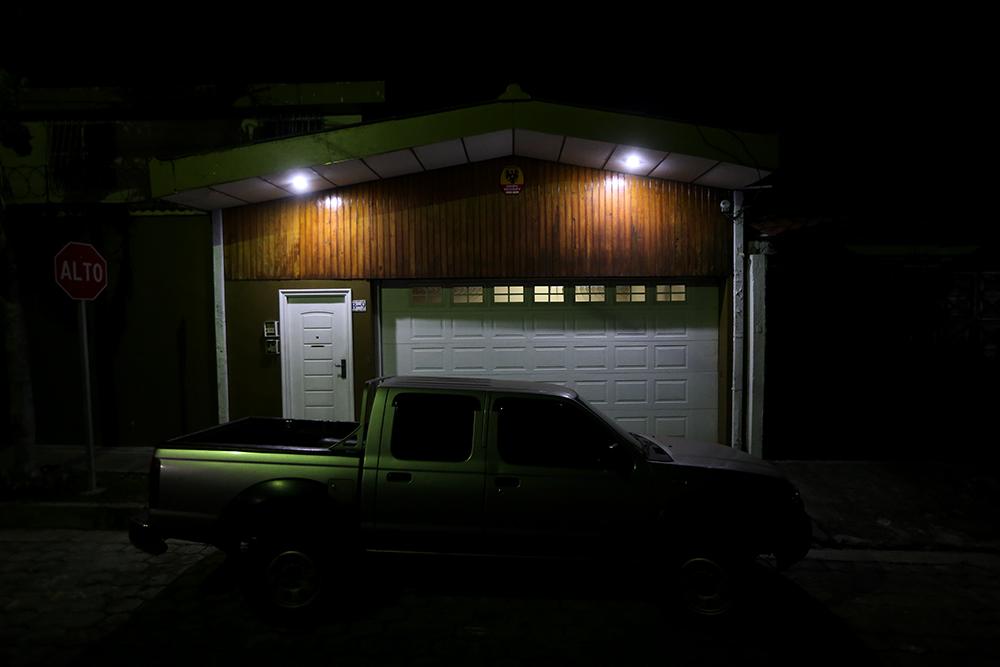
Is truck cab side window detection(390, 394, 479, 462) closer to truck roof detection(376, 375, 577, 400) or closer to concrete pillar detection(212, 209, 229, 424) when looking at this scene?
truck roof detection(376, 375, 577, 400)

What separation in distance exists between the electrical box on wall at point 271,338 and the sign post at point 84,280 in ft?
7.17

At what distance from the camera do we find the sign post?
20.9 feet

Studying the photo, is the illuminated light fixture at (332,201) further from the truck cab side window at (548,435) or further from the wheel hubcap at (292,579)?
the wheel hubcap at (292,579)

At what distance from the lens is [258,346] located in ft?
28.1

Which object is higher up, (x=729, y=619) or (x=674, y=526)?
(x=674, y=526)

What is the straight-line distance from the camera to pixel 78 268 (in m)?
→ 6.52

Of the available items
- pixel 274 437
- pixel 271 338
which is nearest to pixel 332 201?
pixel 271 338

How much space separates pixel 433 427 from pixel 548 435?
859mm

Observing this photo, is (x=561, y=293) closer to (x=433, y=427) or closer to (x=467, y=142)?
(x=467, y=142)

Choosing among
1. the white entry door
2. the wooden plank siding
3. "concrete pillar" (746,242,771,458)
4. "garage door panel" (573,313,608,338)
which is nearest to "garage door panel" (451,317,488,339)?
the wooden plank siding

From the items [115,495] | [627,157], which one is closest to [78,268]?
[115,495]

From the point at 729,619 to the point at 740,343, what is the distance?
16.7 feet

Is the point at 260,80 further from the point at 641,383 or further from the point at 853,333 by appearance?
the point at 853,333

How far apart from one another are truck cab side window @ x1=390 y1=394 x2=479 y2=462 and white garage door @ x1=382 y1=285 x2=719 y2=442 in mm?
4409
